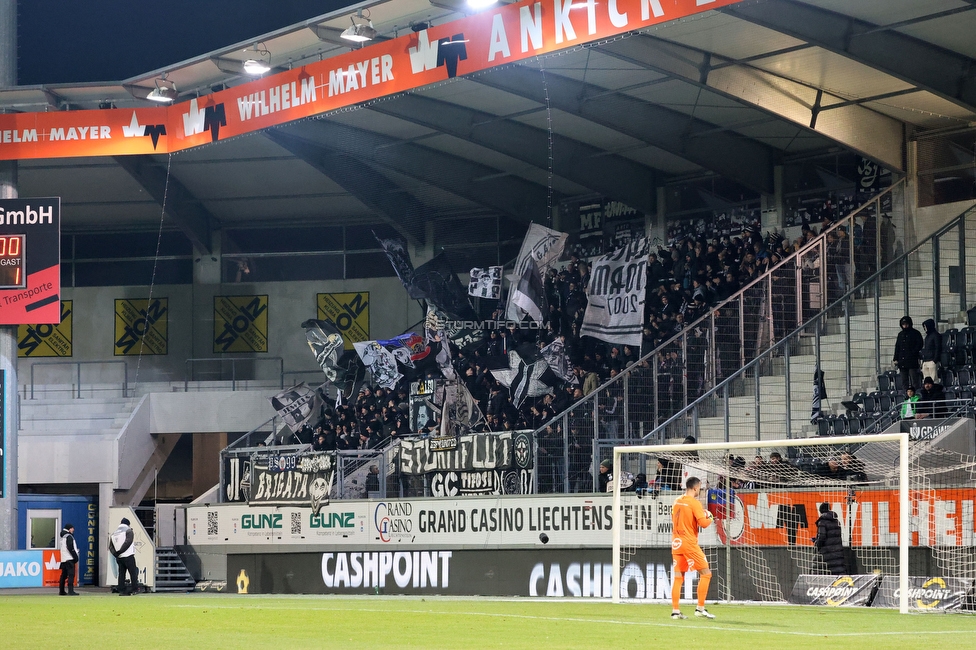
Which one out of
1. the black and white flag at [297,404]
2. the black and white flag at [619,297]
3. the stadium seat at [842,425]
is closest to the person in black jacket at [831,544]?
the stadium seat at [842,425]

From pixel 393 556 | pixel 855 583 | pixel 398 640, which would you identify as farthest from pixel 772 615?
pixel 393 556

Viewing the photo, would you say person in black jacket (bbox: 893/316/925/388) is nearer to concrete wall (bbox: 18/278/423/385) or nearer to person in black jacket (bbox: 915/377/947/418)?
person in black jacket (bbox: 915/377/947/418)

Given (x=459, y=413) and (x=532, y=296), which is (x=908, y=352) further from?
(x=532, y=296)

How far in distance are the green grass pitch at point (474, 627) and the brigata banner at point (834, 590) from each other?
591 millimetres

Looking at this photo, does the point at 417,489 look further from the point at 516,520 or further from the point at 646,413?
the point at 646,413

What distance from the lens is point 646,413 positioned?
21.5 meters

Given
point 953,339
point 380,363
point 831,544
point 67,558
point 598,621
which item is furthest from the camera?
point 380,363

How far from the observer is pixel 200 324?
1388 inches

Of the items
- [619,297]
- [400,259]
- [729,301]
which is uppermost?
[400,259]

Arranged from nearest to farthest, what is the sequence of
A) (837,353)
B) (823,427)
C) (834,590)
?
1. (834,590)
2. (823,427)
3. (837,353)

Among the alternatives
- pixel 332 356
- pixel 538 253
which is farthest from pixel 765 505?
pixel 332 356

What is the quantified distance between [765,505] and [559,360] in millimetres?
7820

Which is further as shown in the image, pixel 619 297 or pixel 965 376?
pixel 619 297

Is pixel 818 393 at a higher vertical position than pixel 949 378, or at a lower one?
lower
